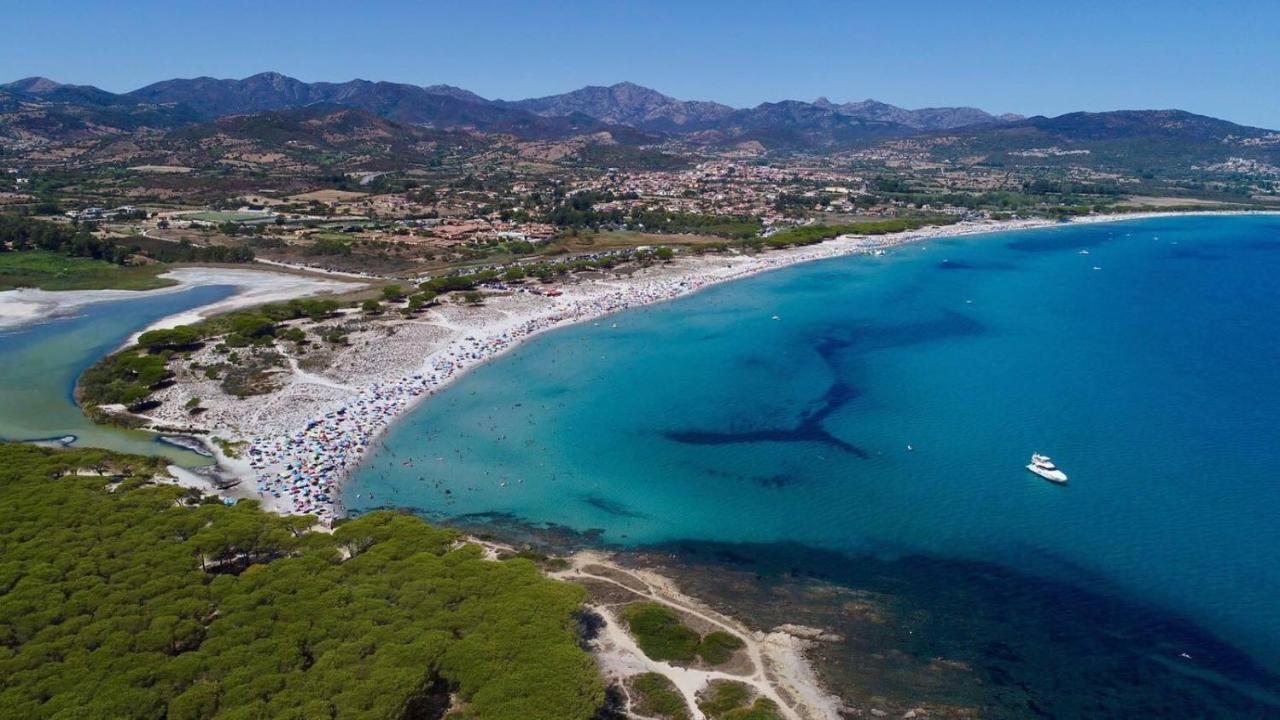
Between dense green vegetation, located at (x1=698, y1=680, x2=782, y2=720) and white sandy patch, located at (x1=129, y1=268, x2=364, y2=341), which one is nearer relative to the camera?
dense green vegetation, located at (x1=698, y1=680, x2=782, y2=720)

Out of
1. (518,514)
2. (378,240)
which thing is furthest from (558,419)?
(378,240)

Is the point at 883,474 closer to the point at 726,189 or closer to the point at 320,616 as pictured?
the point at 320,616

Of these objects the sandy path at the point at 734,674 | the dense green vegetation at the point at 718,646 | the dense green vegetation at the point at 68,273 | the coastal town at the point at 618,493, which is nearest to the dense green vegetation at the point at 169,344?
the coastal town at the point at 618,493

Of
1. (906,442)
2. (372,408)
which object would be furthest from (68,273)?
(906,442)

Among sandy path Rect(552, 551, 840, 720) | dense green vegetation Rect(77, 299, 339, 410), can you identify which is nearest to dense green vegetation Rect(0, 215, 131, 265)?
dense green vegetation Rect(77, 299, 339, 410)

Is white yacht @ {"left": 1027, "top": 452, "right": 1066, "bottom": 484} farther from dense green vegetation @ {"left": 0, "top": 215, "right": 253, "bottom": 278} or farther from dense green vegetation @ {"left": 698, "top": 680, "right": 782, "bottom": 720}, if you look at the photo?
dense green vegetation @ {"left": 0, "top": 215, "right": 253, "bottom": 278}

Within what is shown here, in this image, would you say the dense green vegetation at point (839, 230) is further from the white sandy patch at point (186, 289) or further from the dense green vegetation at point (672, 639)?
the dense green vegetation at point (672, 639)
